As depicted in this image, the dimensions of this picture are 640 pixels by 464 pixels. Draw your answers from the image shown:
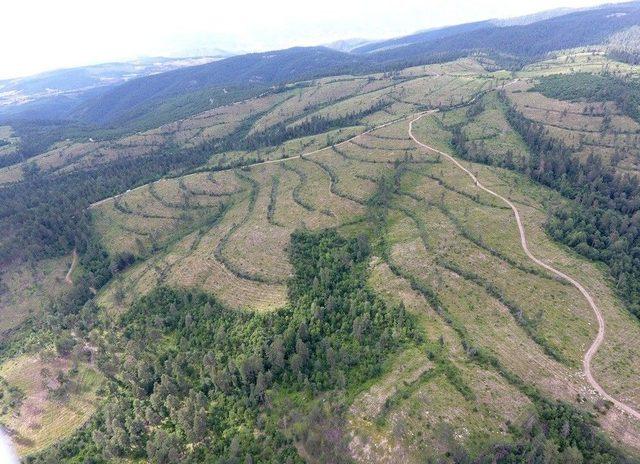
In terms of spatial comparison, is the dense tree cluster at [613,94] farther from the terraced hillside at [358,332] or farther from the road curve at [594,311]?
the road curve at [594,311]

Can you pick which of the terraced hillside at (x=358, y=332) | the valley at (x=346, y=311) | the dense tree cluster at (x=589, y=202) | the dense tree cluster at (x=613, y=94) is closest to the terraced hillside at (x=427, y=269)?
the terraced hillside at (x=358, y=332)

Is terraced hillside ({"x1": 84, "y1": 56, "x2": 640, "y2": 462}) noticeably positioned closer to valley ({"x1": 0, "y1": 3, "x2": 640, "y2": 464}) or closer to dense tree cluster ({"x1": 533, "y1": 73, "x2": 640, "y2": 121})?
valley ({"x1": 0, "y1": 3, "x2": 640, "y2": 464})

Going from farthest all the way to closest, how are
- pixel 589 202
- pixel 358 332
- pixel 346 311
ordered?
1. pixel 589 202
2. pixel 346 311
3. pixel 358 332

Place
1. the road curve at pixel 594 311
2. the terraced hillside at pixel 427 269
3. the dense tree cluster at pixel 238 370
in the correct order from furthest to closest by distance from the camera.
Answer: the dense tree cluster at pixel 238 370 → the terraced hillside at pixel 427 269 → the road curve at pixel 594 311

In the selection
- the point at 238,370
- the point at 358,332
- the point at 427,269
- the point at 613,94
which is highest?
the point at 613,94

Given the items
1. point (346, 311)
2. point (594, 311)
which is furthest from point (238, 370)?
point (594, 311)

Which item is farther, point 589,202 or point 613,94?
point 613,94

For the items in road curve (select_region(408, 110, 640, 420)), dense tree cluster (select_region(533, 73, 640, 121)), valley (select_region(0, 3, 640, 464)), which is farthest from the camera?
dense tree cluster (select_region(533, 73, 640, 121))

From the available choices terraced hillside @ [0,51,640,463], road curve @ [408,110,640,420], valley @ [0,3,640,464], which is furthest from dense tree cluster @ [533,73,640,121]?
road curve @ [408,110,640,420]

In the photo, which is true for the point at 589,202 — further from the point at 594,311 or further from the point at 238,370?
the point at 238,370
